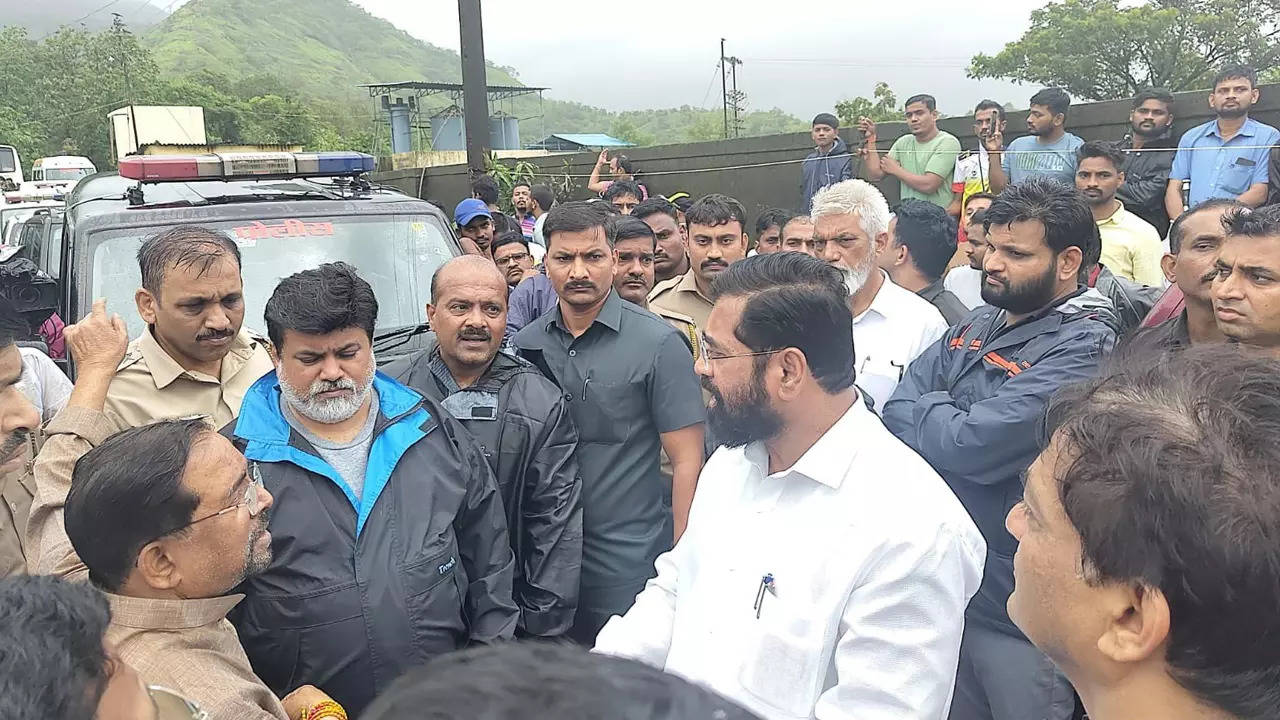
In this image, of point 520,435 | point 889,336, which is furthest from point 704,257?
point 520,435

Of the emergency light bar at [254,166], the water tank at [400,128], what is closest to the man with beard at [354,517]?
the emergency light bar at [254,166]

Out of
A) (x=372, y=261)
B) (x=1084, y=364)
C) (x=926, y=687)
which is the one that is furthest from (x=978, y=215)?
(x=926, y=687)

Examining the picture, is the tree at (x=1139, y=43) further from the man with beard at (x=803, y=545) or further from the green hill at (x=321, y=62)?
the green hill at (x=321, y=62)

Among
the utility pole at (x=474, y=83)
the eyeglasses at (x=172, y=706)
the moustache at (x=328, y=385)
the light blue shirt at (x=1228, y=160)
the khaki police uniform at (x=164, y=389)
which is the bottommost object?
the eyeglasses at (x=172, y=706)

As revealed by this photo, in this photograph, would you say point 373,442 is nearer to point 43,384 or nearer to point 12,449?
point 12,449

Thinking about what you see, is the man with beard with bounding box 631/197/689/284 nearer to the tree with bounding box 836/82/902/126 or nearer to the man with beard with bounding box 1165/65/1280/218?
the man with beard with bounding box 1165/65/1280/218

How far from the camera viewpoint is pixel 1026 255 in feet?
9.39

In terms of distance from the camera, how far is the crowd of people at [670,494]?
3.65ft

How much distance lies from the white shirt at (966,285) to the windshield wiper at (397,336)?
269 cm

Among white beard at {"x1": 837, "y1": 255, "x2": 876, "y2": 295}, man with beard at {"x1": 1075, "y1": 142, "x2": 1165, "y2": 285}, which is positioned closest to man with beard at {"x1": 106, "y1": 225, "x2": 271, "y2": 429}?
white beard at {"x1": 837, "y1": 255, "x2": 876, "y2": 295}

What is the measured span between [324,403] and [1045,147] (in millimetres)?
5545

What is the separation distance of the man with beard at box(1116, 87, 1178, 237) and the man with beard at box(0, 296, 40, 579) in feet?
19.4

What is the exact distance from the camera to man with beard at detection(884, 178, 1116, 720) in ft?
8.14

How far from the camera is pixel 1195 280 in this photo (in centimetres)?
289
